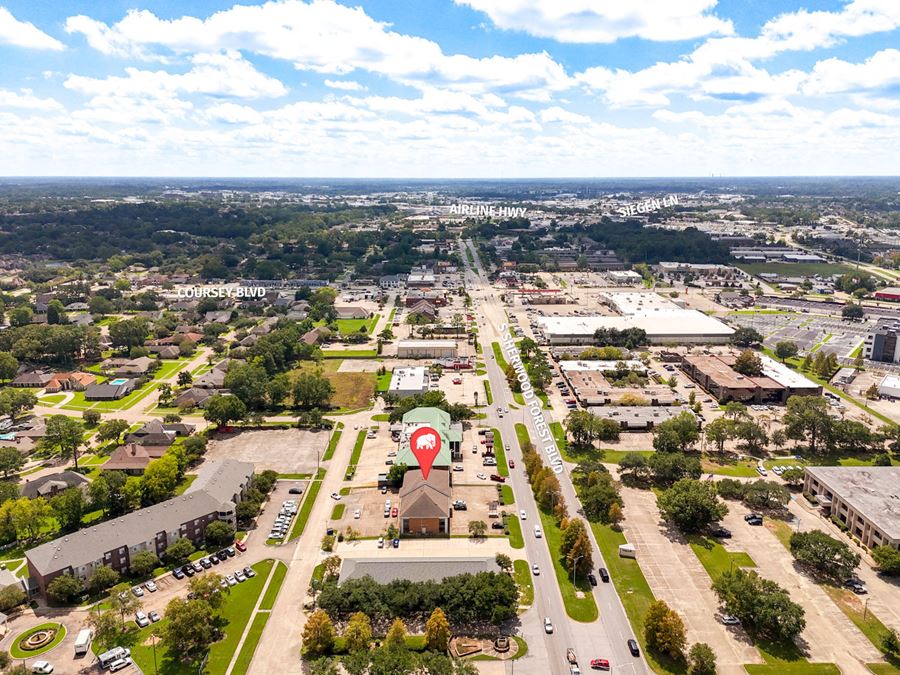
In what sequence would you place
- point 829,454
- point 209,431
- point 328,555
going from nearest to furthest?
point 328,555 → point 829,454 → point 209,431

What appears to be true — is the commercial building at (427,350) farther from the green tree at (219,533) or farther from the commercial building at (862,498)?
the commercial building at (862,498)

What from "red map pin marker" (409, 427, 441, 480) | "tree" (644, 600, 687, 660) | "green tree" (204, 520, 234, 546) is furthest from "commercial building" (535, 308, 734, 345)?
"tree" (644, 600, 687, 660)

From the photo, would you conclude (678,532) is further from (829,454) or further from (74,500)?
(74,500)

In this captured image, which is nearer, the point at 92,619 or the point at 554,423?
the point at 92,619

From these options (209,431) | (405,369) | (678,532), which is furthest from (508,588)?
(405,369)

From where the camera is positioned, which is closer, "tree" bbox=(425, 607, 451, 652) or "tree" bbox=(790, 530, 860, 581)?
"tree" bbox=(425, 607, 451, 652)

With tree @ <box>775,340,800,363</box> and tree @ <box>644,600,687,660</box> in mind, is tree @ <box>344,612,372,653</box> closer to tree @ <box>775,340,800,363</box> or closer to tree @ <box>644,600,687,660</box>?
→ tree @ <box>644,600,687,660</box>

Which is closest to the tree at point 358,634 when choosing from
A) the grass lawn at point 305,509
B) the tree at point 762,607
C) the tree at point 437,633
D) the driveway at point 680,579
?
the tree at point 437,633
